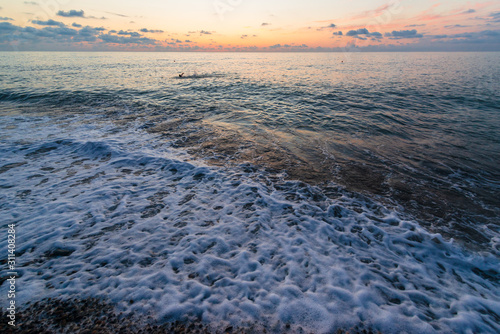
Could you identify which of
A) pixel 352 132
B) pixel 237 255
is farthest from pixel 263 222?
pixel 352 132

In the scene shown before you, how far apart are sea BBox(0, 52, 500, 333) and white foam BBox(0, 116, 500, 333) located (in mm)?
30

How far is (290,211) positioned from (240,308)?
121 inches

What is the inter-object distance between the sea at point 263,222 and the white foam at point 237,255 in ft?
0.10

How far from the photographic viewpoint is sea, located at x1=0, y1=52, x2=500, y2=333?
370 centimetres

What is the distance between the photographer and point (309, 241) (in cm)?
512

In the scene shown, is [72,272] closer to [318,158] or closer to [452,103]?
[318,158]

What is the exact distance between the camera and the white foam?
361 centimetres

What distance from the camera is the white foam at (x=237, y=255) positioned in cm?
361

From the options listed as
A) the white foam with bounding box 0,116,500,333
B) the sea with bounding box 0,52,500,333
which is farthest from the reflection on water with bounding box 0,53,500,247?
the white foam with bounding box 0,116,500,333

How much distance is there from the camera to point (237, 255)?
4664mm

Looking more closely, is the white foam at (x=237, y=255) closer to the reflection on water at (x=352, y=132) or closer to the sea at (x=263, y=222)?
the sea at (x=263, y=222)

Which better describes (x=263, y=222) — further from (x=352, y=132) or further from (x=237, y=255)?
(x=352, y=132)

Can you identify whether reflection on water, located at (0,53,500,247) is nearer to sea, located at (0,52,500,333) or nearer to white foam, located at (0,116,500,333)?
sea, located at (0,52,500,333)

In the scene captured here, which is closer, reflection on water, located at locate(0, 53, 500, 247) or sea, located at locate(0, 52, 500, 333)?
sea, located at locate(0, 52, 500, 333)
